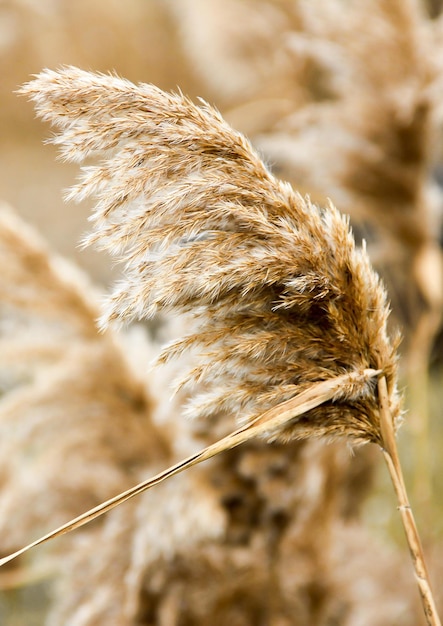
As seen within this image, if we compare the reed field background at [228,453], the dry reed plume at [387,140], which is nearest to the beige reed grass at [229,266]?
the reed field background at [228,453]

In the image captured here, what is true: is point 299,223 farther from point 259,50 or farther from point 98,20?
point 98,20

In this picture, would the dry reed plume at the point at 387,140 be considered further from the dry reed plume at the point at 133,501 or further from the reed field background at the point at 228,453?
the dry reed plume at the point at 133,501

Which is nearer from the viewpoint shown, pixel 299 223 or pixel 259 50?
pixel 299 223

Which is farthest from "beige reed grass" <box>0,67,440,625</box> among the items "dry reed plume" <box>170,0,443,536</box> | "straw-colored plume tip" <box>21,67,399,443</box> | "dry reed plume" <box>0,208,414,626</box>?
"dry reed plume" <box>170,0,443,536</box>

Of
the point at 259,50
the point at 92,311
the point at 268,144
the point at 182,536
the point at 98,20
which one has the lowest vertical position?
the point at 182,536

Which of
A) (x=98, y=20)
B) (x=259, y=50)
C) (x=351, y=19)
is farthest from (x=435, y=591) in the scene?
(x=98, y=20)

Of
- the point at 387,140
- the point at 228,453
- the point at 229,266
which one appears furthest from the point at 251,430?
the point at 387,140

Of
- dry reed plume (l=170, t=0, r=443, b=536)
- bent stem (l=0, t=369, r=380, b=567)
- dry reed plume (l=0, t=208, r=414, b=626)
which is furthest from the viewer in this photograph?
dry reed plume (l=170, t=0, r=443, b=536)

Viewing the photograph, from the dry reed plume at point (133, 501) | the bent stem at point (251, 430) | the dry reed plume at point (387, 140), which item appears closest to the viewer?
the bent stem at point (251, 430)

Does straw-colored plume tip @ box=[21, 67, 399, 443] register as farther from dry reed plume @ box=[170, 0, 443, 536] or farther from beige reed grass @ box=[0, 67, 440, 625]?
dry reed plume @ box=[170, 0, 443, 536]
